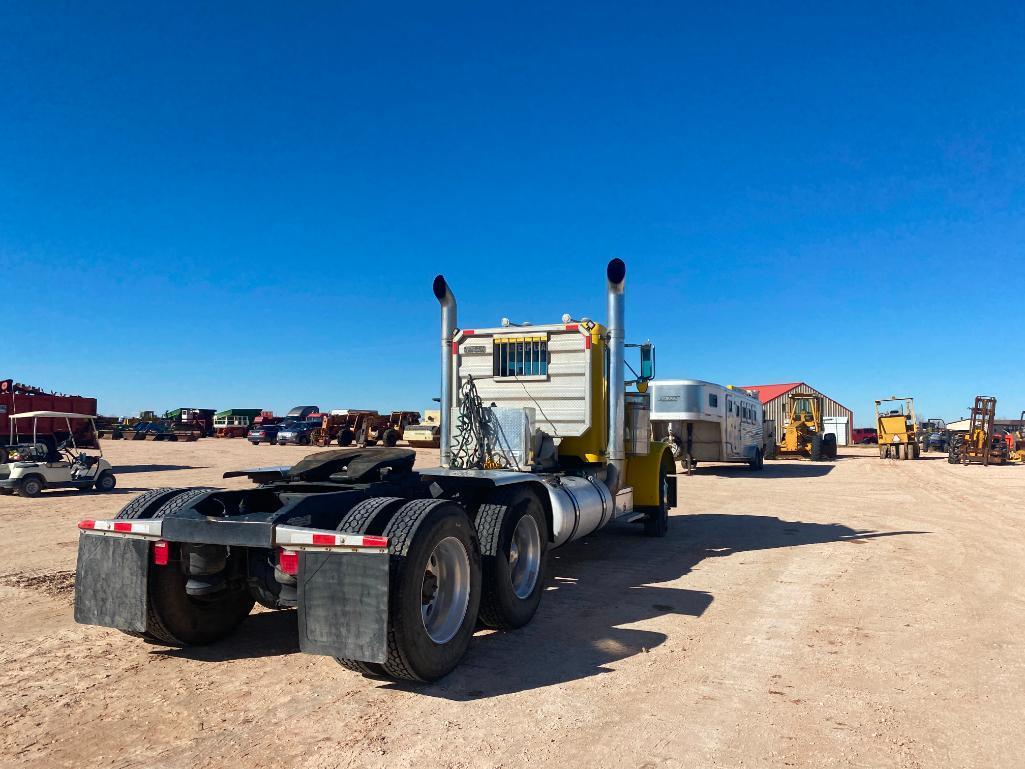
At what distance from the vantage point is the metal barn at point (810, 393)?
52.3 meters

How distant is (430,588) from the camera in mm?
5023

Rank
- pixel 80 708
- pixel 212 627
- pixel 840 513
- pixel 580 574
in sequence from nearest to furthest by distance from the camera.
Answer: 1. pixel 80 708
2. pixel 212 627
3. pixel 580 574
4. pixel 840 513

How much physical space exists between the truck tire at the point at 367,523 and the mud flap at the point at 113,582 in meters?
1.53

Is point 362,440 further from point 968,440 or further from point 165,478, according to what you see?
point 968,440

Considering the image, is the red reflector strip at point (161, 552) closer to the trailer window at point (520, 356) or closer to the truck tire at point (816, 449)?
the trailer window at point (520, 356)

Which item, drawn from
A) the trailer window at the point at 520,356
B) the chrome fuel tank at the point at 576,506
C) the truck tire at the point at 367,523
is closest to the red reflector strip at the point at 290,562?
the truck tire at the point at 367,523

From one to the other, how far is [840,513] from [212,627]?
12.3 meters

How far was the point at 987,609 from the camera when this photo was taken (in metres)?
6.53

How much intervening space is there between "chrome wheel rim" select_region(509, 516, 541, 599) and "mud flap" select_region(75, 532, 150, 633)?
292cm

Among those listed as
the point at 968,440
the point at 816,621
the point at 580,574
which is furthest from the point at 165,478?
the point at 968,440

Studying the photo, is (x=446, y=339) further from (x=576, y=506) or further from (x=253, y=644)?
(x=253, y=644)

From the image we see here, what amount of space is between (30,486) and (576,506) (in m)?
14.5

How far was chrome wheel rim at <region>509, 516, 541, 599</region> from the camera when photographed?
20.8ft

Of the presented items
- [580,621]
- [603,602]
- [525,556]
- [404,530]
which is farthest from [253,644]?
[603,602]
